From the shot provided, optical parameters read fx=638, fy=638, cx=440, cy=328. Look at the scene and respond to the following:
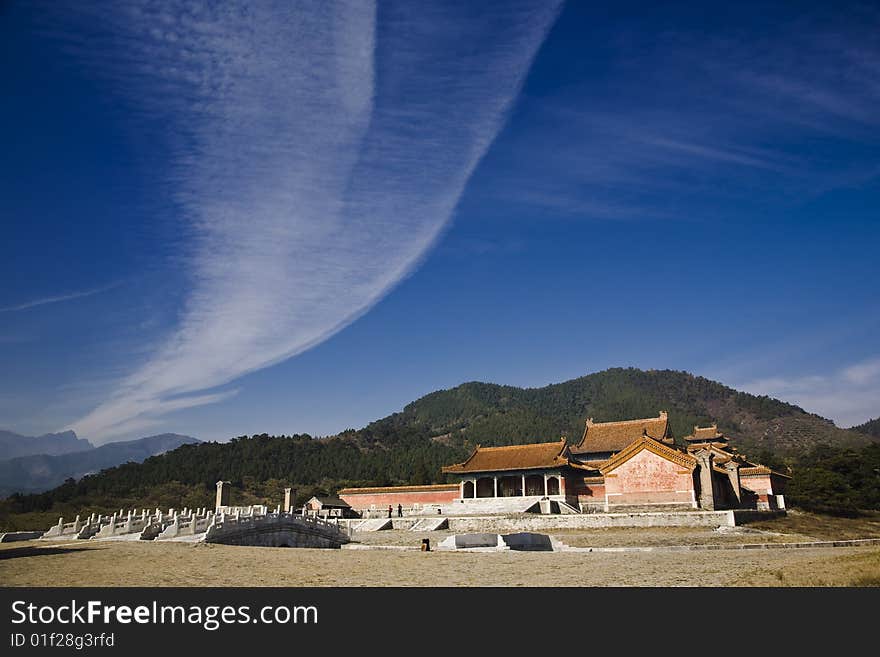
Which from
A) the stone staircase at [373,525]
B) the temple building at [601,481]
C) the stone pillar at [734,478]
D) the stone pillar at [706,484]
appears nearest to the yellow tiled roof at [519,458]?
the temple building at [601,481]

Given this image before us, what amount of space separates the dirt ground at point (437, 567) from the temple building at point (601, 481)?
737 centimetres

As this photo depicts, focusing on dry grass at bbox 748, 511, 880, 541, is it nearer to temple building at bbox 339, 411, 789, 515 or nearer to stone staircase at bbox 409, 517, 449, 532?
temple building at bbox 339, 411, 789, 515

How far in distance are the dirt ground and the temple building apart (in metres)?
7.37

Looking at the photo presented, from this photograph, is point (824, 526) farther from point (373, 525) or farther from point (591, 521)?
point (373, 525)

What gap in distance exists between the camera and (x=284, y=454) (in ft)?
294

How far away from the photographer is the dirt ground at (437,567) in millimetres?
13219

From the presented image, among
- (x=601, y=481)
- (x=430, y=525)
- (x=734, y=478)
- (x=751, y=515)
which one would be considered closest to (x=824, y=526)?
(x=734, y=478)

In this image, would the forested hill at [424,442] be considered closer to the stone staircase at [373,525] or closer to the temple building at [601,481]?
the temple building at [601,481]

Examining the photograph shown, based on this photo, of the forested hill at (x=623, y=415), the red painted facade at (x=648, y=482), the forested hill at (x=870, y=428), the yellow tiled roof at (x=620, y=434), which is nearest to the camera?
the red painted facade at (x=648, y=482)

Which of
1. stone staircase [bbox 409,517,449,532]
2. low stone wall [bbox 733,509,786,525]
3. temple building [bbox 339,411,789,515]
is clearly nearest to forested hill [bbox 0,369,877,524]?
temple building [bbox 339,411,789,515]

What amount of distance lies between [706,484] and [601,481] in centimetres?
835

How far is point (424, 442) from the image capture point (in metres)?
128
